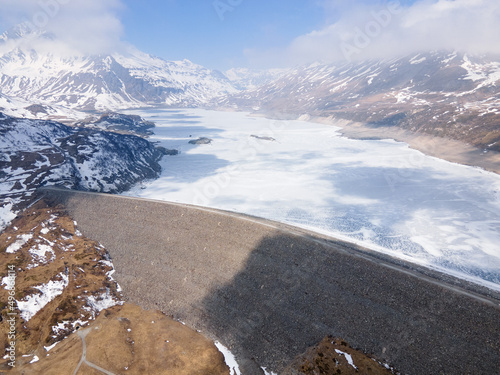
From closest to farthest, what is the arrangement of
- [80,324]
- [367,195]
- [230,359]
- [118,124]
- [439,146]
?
[230,359] < [80,324] < [367,195] < [439,146] < [118,124]

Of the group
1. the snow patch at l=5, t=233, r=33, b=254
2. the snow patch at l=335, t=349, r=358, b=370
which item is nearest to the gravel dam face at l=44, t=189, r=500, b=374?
the snow patch at l=335, t=349, r=358, b=370

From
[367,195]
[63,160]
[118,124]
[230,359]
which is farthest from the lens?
[118,124]

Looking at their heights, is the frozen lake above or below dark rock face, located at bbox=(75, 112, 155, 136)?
below

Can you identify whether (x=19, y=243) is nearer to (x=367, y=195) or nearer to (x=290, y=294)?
(x=290, y=294)

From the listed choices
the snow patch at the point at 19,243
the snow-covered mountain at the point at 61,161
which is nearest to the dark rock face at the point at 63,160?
the snow-covered mountain at the point at 61,161

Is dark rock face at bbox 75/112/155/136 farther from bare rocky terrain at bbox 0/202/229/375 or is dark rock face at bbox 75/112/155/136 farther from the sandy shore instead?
bare rocky terrain at bbox 0/202/229/375

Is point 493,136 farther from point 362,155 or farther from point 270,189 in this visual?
point 270,189

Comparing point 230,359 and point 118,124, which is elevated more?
point 118,124

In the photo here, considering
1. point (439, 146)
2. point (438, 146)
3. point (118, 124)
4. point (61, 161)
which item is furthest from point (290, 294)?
point (118, 124)
